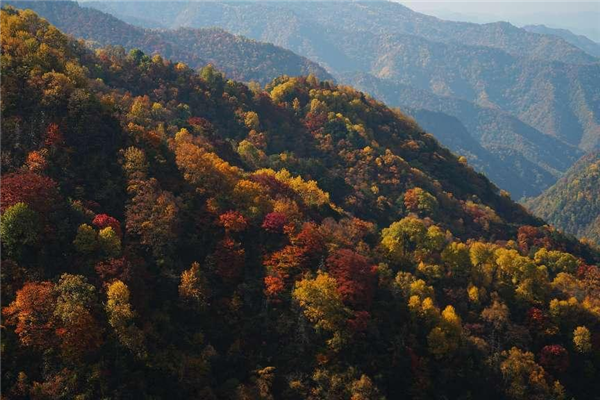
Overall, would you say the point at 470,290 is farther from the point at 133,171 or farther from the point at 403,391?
the point at 133,171

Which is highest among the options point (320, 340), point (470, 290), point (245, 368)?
point (470, 290)

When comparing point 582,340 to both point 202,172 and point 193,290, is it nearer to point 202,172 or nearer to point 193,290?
point 193,290

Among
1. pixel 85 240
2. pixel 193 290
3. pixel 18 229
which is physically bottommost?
pixel 193 290

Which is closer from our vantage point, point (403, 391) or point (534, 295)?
point (403, 391)

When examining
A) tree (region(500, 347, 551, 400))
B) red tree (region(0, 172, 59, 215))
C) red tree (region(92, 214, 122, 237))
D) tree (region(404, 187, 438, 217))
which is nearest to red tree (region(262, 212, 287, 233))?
red tree (region(92, 214, 122, 237))

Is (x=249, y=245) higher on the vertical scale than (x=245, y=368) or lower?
higher

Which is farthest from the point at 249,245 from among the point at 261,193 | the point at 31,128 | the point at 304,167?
the point at 304,167

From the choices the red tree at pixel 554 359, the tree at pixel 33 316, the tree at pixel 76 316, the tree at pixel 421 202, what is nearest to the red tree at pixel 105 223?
the tree at pixel 76 316

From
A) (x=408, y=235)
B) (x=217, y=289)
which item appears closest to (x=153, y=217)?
(x=217, y=289)
